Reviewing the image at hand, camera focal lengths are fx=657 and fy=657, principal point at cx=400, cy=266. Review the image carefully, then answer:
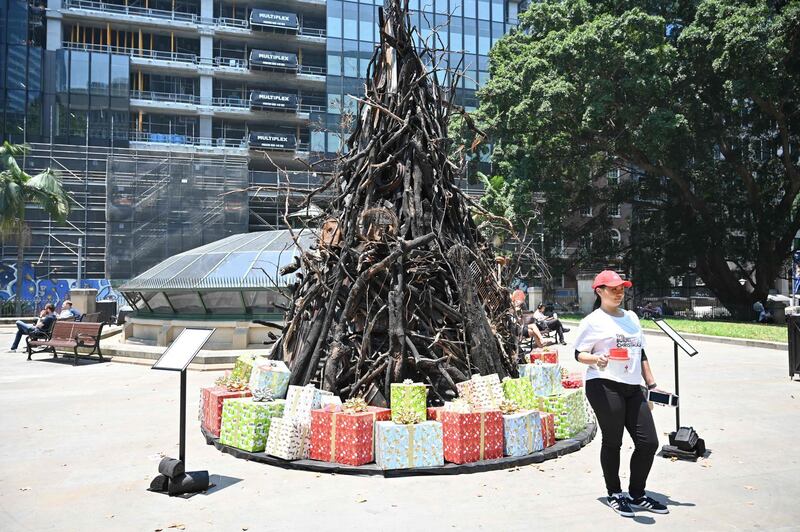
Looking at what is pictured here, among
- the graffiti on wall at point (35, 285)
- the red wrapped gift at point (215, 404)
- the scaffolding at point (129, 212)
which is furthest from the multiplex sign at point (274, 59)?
the red wrapped gift at point (215, 404)

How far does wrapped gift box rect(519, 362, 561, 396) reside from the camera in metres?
7.55

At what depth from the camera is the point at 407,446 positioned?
19.3ft

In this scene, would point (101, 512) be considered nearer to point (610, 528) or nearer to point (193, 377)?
point (610, 528)

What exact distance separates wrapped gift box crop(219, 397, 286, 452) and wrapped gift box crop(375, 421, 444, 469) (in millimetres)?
1268

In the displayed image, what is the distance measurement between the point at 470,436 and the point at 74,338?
12.7 m

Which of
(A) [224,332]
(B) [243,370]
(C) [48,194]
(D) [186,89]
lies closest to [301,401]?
(B) [243,370]

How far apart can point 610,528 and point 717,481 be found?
1.72 meters

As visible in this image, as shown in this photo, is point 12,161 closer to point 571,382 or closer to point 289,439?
point 289,439

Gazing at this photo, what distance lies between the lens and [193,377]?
12.6 m

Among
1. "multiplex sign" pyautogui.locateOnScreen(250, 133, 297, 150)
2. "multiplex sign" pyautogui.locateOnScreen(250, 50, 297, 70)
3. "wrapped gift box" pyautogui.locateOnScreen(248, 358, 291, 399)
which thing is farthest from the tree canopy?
"wrapped gift box" pyautogui.locateOnScreen(248, 358, 291, 399)

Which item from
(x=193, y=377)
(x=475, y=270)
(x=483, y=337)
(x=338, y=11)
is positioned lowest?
(x=193, y=377)

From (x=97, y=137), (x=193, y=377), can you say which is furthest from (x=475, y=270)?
(x=97, y=137)

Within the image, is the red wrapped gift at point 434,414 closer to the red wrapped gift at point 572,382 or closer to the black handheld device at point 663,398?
the black handheld device at point 663,398

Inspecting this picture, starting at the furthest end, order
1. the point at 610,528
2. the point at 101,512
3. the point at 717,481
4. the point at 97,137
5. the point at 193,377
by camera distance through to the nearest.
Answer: the point at 97,137
the point at 193,377
the point at 717,481
the point at 101,512
the point at 610,528
